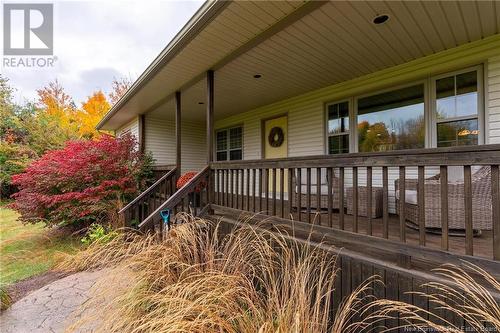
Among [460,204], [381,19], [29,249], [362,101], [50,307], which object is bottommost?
[29,249]

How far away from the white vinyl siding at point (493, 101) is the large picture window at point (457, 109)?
0.48ft

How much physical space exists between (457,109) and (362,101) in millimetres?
1533

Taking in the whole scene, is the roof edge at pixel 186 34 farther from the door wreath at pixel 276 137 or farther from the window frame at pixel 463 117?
the window frame at pixel 463 117

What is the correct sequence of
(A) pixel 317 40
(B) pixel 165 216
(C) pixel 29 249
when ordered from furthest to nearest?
(C) pixel 29 249 < (B) pixel 165 216 < (A) pixel 317 40

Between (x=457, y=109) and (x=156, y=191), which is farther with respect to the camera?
(x=156, y=191)

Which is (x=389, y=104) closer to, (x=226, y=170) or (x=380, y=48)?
(x=380, y=48)

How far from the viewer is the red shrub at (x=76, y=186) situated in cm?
612

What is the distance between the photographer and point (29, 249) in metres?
6.18

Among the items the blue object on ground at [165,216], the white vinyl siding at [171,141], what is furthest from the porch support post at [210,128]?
the white vinyl siding at [171,141]

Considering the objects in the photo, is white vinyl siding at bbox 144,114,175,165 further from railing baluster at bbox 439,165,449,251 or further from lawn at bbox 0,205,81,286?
railing baluster at bbox 439,165,449,251

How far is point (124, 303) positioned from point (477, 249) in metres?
2.87

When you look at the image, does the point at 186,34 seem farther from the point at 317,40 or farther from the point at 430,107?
the point at 430,107

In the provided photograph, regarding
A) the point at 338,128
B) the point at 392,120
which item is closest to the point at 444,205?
the point at 392,120

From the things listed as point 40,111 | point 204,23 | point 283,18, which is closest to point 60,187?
point 204,23
